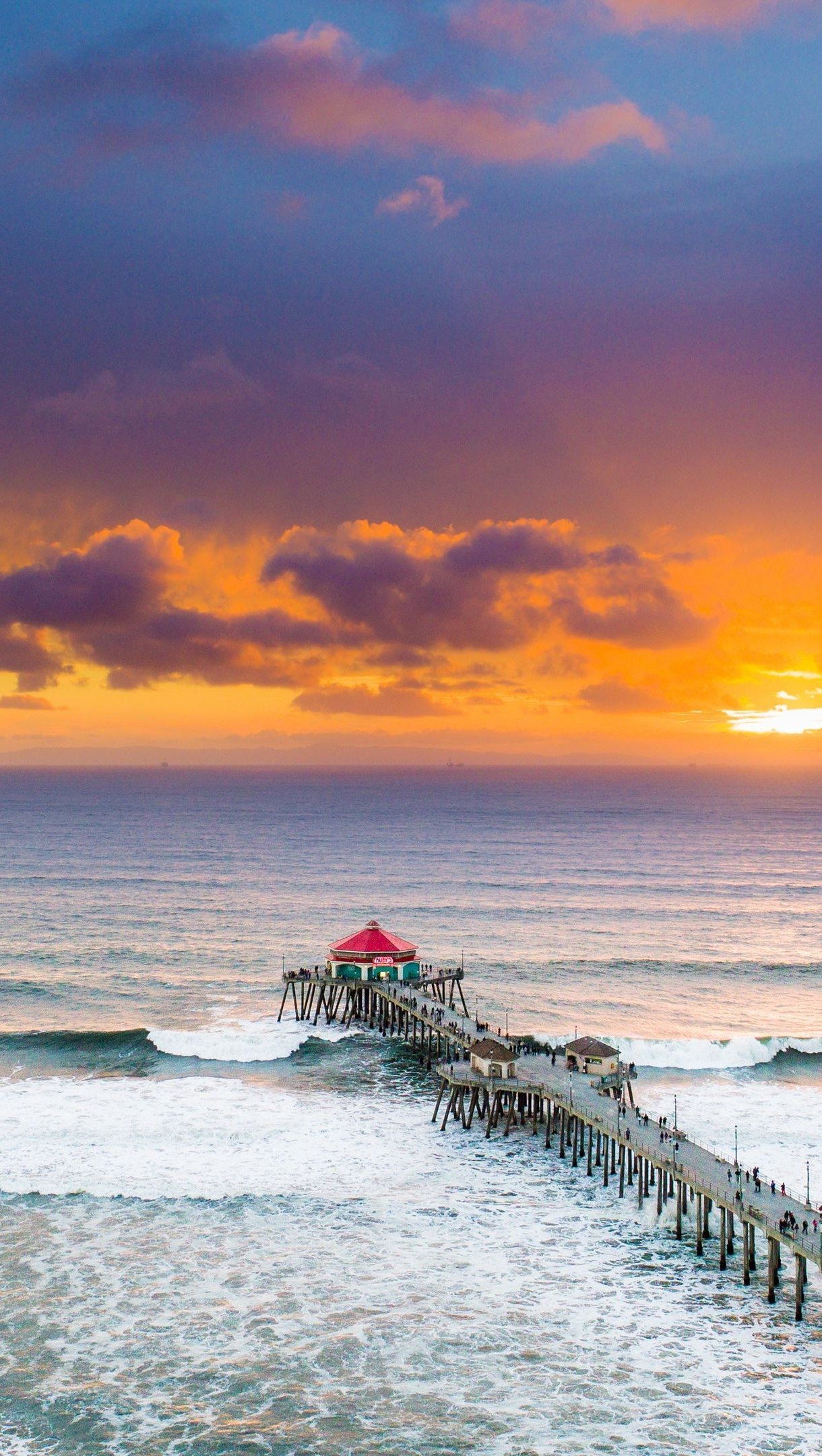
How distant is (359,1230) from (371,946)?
32.2 m

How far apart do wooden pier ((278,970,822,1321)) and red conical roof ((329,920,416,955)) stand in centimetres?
211

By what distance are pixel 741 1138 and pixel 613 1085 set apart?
262 inches

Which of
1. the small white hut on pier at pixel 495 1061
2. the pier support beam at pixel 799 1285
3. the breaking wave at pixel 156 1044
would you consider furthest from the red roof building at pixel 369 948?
the pier support beam at pixel 799 1285

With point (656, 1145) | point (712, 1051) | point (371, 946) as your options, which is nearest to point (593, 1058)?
point (656, 1145)

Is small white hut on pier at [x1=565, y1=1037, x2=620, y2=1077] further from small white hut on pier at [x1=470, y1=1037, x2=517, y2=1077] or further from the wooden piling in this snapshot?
the wooden piling

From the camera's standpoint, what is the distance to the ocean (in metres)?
30.2

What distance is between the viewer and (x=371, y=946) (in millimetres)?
73562

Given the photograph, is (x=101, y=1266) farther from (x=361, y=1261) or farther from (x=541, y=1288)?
(x=541, y=1288)

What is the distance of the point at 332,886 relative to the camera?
134625mm

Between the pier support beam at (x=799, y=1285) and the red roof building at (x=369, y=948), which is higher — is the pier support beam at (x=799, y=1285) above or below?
below

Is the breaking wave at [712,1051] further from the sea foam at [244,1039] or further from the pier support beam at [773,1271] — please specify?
the pier support beam at [773,1271]

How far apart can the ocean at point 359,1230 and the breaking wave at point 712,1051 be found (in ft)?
0.80

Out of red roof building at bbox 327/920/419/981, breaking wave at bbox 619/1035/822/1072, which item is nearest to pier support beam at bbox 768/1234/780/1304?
breaking wave at bbox 619/1035/822/1072

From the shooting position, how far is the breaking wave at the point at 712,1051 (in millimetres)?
64500
